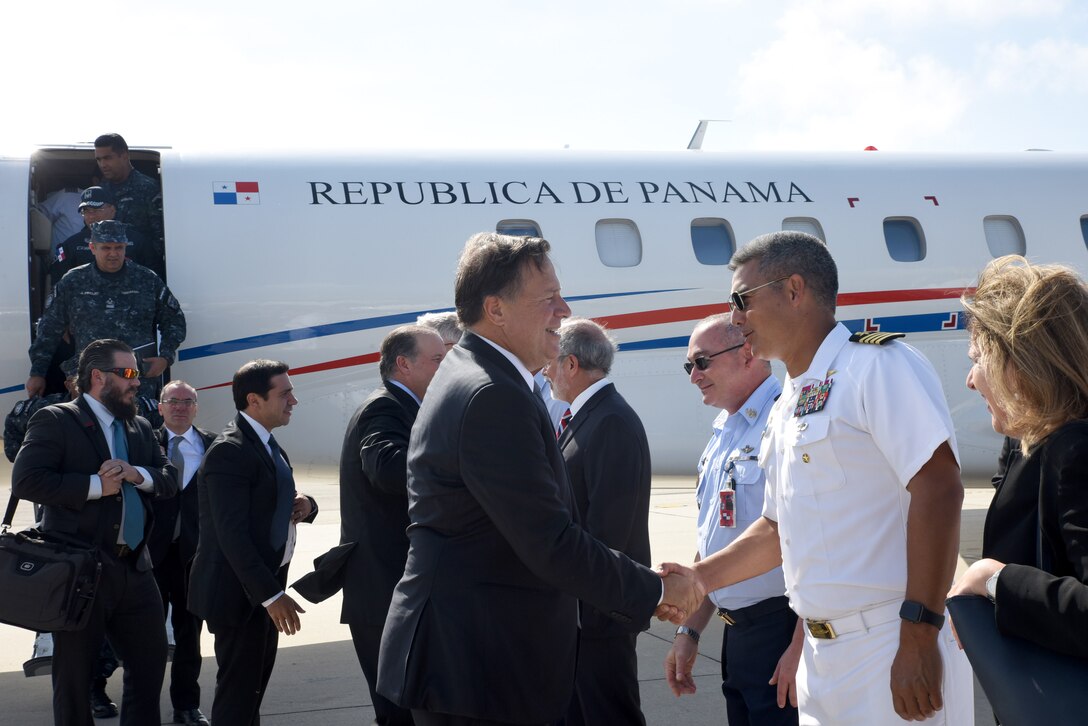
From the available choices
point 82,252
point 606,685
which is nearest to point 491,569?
point 606,685

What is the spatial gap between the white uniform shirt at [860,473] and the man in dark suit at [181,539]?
4.27 metres

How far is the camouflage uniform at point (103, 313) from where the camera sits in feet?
22.0

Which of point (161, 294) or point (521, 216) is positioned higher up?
point (521, 216)

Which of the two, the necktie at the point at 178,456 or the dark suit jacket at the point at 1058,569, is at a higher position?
the necktie at the point at 178,456

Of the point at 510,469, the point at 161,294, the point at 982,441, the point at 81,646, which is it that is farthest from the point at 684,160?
the point at 510,469

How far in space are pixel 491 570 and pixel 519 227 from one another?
5368mm

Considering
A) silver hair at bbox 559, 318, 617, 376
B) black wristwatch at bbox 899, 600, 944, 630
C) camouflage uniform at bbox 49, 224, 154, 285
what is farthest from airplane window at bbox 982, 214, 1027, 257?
black wristwatch at bbox 899, 600, 944, 630

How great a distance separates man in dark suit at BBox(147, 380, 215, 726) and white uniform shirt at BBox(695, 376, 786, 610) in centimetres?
337

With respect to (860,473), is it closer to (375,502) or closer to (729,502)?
(729,502)

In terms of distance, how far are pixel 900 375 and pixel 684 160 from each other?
614 cm

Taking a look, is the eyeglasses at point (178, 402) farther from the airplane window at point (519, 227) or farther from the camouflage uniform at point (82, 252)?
the airplane window at point (519, 227)

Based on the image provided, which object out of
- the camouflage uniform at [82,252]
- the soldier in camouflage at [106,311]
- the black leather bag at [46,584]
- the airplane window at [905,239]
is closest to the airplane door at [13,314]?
the camouflage uniform at [82,252]

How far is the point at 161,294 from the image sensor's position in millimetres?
7008

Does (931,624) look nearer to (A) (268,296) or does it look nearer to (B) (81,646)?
(B) (81,646)
